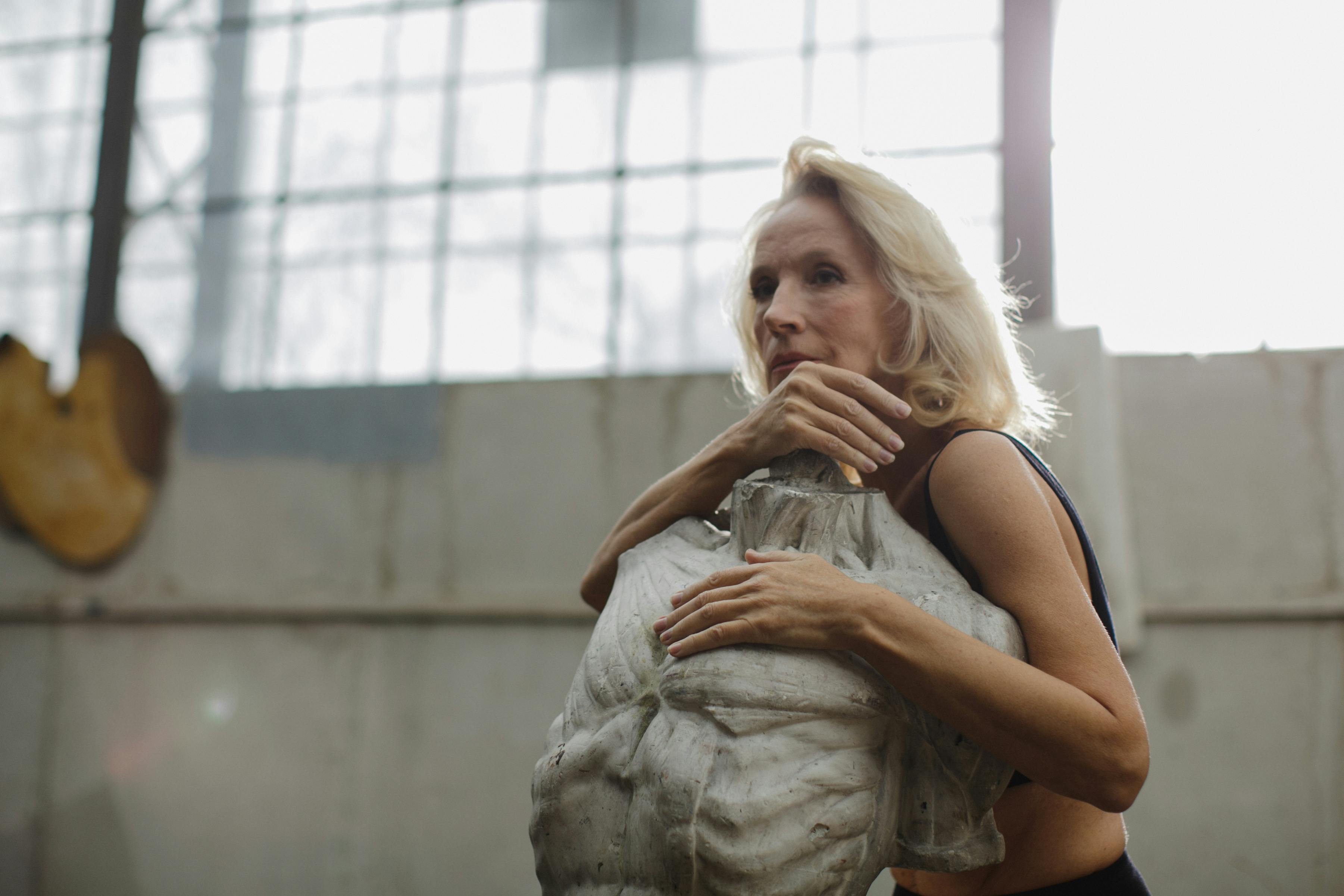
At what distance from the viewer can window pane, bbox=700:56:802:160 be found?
5.09 metres

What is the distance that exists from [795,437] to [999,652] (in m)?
0.40

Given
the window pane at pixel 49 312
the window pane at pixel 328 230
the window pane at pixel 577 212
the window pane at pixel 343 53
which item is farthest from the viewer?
the window pane at pixel 49 312

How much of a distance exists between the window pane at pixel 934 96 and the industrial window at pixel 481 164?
0.03 ft

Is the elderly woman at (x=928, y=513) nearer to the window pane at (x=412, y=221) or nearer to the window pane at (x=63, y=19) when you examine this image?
the window pane at (x=412, y=221)

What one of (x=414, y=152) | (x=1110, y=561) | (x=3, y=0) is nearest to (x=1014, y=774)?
(x=1110, y=561)

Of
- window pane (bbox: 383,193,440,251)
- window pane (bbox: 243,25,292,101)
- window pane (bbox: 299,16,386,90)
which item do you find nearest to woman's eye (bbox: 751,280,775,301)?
window pane (bbox: 383,193,440,251)

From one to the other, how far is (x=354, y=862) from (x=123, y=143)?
4.47m

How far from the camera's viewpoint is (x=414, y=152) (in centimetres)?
562

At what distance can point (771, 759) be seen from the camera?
3.76 feet

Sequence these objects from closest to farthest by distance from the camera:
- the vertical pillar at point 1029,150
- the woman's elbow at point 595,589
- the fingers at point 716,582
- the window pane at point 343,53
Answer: the fingers at point 716,582
the woman's elbow at point 595,589
the vertical pillar at point 1029,150
the window pane at point 343,53

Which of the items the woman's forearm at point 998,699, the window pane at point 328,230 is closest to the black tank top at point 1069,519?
the woman's forearm at point 998,699

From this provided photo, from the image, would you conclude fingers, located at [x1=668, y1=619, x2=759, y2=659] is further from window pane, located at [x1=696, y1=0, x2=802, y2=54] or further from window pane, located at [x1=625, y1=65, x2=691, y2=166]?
window pane, located at [x1=696, y1=0, x2=802, y2=54]

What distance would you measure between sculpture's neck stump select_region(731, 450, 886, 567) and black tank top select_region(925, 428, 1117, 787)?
11 centimetres

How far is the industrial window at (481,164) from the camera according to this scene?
198 inches
